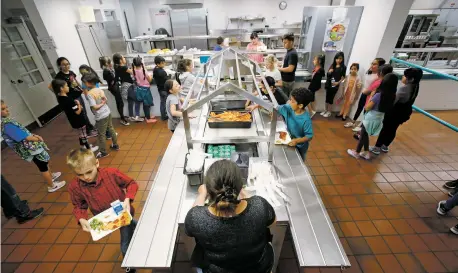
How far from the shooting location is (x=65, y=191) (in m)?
3.60

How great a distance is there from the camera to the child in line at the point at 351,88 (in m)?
4.83

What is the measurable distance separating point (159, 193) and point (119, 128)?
3.85 meters

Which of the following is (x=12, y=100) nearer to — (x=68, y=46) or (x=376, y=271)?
(x=68, y=46)

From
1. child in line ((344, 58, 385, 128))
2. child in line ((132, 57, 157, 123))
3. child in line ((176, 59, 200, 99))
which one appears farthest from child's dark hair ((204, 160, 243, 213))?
child in line ((132, 57, 157, 123))

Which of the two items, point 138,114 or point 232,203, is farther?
point 138,114

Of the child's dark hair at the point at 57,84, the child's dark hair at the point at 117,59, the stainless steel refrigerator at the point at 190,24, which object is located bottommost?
the child's dark hair at the point at 57,84

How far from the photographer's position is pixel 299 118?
2641 mm

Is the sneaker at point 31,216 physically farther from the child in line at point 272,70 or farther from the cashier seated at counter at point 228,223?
the child in line at point 272,70

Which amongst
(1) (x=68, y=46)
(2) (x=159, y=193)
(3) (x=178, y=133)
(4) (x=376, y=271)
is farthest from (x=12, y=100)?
(4) (x=376, y=271)

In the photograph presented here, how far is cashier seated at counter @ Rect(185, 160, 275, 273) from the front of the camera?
1222 mm

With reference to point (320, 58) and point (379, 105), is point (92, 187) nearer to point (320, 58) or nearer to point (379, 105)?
point (379, 105)

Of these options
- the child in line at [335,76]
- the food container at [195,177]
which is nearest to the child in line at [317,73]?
the child in line at [335,76]

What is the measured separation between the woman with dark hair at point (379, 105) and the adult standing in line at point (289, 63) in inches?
68.3

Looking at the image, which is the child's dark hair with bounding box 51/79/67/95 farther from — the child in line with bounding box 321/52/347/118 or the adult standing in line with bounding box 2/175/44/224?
the child in line with bounding box 321/52/347/118
